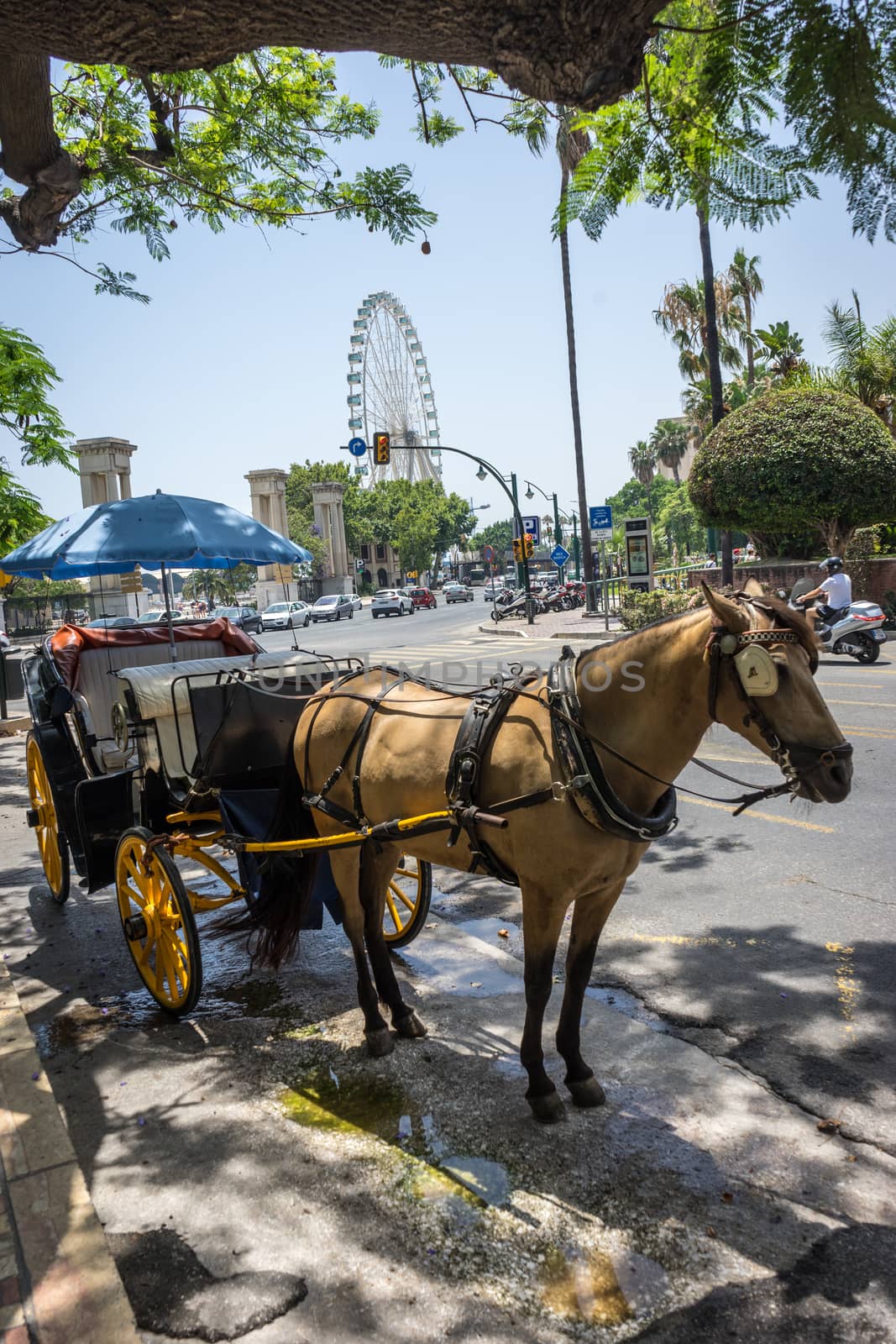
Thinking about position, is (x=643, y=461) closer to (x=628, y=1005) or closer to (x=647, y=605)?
(x=647, y=605)

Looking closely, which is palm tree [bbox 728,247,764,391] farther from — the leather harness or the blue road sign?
the leather harness

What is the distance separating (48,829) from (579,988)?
14.5 ft

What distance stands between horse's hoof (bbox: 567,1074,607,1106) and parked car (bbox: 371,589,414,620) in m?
44.2

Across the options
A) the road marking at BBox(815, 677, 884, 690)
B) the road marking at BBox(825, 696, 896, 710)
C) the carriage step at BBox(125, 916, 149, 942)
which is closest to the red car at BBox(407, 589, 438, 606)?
the road marking at BBox(815, 677, 884, 690)

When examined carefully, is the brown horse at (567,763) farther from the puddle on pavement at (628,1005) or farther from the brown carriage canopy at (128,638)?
the brown carriage canopy at (128,638)

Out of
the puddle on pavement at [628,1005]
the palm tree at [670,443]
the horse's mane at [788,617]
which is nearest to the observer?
the horse's mane at [788,617]

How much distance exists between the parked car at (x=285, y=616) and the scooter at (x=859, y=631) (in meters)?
32.4

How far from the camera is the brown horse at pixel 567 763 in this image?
3.03 m

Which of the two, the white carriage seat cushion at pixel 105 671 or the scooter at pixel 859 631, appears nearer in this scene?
the white carriage seat cushion at pixel 105 671

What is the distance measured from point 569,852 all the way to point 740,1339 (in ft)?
4.94

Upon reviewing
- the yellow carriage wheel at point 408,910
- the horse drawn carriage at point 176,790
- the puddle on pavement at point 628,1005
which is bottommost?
the puddle on pavement at point 628,1005

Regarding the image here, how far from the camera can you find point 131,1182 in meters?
3.40

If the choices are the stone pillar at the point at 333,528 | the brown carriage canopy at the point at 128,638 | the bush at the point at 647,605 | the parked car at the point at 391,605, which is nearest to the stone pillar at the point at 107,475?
the parked car at the point at 391,605

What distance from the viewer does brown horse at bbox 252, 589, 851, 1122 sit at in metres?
3.03
